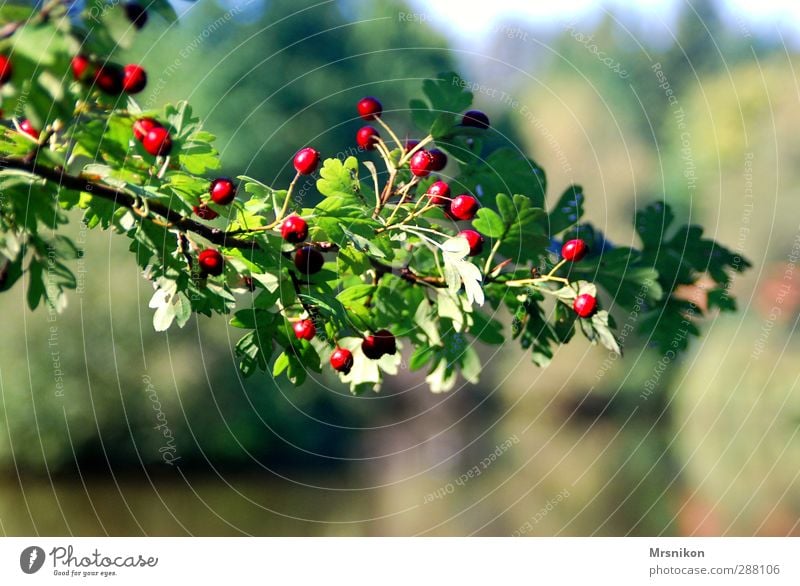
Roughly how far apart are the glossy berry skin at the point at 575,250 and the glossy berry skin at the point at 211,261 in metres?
0.35

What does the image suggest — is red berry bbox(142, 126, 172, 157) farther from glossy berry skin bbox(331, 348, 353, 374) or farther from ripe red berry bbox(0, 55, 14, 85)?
glossy berry skin bbox(331, 348, 353, 374)

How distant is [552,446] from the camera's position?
811 cm

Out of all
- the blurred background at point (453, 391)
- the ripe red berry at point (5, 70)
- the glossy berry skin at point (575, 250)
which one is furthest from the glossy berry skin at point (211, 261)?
the blurred background at point (453, 391)

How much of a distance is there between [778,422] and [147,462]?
4567 millimetres

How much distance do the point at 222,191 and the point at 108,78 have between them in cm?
14

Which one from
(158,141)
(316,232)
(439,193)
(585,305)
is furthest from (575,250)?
(158,141)

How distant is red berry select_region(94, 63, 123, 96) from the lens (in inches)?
23.9

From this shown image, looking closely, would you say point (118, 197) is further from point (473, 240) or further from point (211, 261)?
point (473, 240)

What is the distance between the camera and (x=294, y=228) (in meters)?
0.72

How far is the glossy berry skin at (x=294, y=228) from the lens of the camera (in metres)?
0.72

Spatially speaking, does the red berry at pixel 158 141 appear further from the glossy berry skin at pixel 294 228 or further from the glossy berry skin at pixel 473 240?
the glossy berry skin at pixel 473 240

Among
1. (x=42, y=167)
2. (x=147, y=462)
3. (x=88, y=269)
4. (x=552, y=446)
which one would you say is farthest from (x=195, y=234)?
(x=552, y=446)

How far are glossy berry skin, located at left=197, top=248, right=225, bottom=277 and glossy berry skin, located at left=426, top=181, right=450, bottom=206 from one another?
203 mm

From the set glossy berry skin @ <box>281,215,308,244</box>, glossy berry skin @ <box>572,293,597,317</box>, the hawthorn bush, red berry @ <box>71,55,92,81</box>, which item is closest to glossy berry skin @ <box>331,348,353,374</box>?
the hawthorn bush
